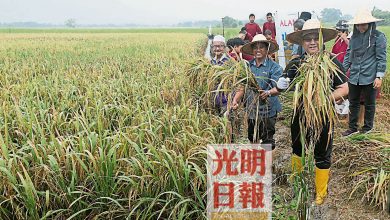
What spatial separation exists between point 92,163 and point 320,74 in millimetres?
1747

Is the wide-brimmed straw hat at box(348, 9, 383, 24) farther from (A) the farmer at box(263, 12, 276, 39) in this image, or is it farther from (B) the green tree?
(A) the farmer at box(263, 12, 276, 39)

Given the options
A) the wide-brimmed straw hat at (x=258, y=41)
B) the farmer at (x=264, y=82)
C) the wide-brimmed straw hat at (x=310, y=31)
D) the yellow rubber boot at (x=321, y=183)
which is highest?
the wide-brimmed straw hat at (x=310, y=31)

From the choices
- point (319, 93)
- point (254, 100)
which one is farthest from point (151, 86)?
point (319, 93)

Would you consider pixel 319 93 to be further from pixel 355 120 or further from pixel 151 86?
pixel 151 86

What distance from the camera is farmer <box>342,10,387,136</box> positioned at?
12.6 ft

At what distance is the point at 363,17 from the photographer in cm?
377

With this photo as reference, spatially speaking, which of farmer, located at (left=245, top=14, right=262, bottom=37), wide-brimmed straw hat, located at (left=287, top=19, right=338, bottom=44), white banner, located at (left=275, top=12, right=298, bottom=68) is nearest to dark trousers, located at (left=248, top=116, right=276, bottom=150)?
wide-brimmed straw hat, located at (left=287, top=19, right=338, bottom=44)

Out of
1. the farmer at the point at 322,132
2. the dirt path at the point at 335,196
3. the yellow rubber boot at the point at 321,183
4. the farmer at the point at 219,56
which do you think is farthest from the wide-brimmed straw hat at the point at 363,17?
the yellow rubber boot at the point at 321,183

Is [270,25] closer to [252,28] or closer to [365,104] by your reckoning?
[252,28]

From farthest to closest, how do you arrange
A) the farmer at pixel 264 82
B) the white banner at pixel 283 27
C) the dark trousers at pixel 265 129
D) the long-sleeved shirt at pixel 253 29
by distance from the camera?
the long-sleeved shirt at pixel 253 29
the white banner at pixel 283 27
the dark trousers at pixel 265 129
the farmer at pixel 264 82

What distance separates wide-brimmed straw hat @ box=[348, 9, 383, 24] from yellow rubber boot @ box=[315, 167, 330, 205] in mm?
1816

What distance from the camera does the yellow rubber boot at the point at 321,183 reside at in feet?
9.42

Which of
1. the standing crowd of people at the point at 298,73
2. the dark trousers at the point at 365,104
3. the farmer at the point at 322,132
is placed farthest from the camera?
the dark trousers at the point at 365,104

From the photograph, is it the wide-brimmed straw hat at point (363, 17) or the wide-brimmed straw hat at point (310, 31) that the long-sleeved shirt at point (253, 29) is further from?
the wide-brimmed straw hat at point (310, 31)
